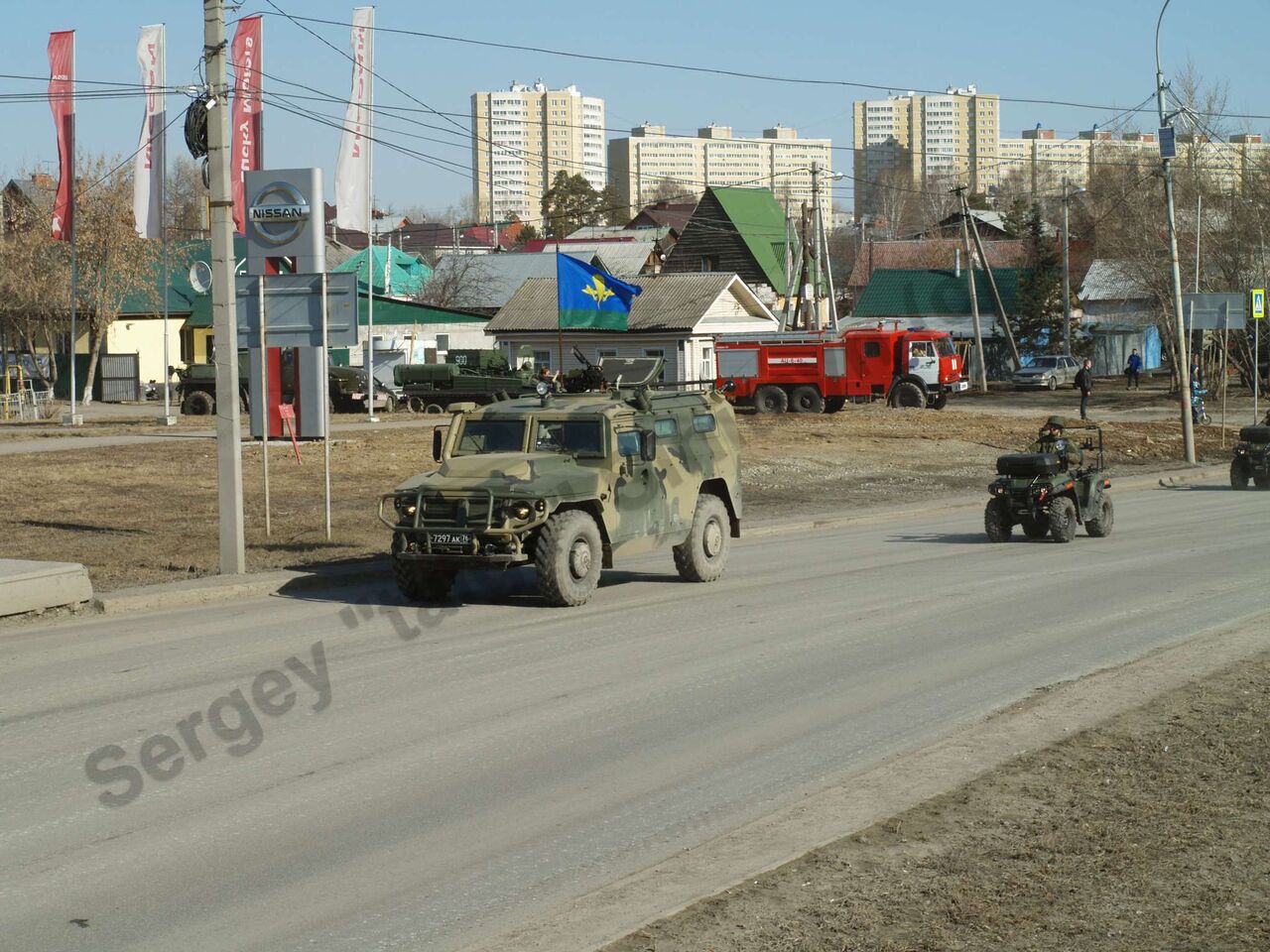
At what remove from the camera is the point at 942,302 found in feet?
274

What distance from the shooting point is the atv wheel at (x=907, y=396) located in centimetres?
5194

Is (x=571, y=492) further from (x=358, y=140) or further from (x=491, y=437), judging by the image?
(x=358, y=140)

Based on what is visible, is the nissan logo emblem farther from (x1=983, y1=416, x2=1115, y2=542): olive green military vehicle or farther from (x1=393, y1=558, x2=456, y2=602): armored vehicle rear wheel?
(x1=983, y1=416, x2=1115, y2=542): olive green military vehicle

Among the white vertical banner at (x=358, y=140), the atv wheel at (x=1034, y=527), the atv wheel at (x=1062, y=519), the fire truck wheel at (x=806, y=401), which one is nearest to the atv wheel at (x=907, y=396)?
the fire truck wheel at (x=806, y=401)

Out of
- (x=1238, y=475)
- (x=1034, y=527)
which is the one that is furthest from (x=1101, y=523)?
(x=1238, y=475)

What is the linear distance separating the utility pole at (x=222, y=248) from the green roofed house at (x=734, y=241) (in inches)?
2943

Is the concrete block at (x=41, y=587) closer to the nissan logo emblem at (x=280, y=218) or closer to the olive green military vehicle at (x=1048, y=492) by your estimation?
the nissan logo emblem at (x=280, y=218)

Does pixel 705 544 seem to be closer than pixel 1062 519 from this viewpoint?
Yes

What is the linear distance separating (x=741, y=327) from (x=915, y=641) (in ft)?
168

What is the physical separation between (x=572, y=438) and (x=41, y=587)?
16.4 feet

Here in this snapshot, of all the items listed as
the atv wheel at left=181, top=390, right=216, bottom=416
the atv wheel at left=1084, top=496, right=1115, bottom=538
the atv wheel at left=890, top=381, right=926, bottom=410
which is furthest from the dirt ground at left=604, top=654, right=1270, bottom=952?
the atv wheel at left=181, top=390, right=216, bottom=416

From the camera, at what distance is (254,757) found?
8.34 metres

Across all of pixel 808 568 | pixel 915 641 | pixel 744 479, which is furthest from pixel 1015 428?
pixel 915 641

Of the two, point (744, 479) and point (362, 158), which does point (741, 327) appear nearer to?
point (362, 158)
